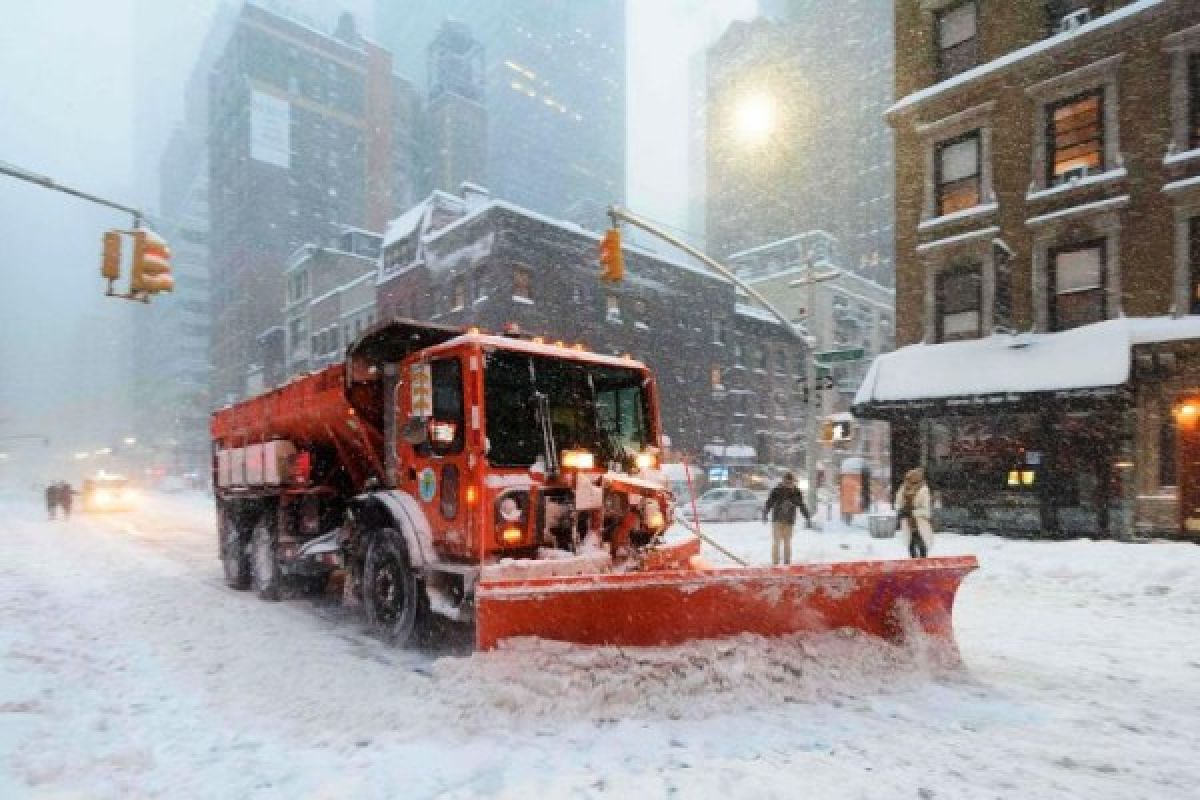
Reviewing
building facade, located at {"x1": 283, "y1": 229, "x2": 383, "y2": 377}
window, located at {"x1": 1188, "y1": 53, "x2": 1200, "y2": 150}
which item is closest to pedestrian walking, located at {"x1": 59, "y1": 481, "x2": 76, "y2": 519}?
building facade, located at {"x1": 283, "y1": 229, "x2": 383, "y2": 377}

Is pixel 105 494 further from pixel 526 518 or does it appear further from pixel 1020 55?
pixel 1020 55

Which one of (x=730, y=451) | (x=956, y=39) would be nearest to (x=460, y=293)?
(x=730, y=451)

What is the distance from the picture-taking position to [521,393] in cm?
628

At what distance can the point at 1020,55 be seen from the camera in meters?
17.0

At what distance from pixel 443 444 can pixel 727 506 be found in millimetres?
20953

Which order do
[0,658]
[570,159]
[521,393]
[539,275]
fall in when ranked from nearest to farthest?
[0,658] → [521,393] → [539,275] → [570,159]

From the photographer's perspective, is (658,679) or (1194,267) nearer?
(658,679)

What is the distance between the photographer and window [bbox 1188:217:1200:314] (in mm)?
14547

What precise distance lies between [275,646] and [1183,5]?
1979cm

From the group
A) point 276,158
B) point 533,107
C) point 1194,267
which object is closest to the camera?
point 1194,267

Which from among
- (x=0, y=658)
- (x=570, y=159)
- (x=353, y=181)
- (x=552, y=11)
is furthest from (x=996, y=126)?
(x=552, y=11)

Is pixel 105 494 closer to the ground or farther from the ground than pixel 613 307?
closer to the ground

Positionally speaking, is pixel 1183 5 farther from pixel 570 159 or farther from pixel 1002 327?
pixel 570 159

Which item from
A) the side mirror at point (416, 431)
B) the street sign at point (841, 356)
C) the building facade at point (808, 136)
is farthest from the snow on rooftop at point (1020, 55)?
the building facade at point (808, 136)
